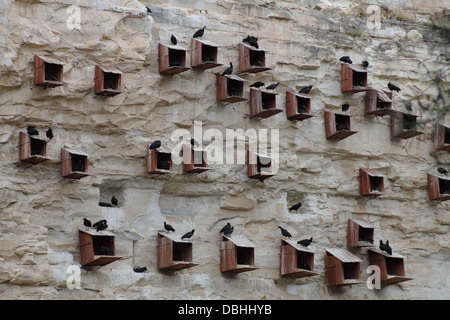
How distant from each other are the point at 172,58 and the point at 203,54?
0.52m

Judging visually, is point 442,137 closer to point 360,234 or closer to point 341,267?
point 360,234

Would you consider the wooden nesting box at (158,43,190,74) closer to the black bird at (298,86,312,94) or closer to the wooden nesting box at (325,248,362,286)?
the black bird at (298,86,312,94)

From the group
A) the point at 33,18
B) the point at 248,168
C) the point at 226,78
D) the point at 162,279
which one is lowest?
the point at 162,279

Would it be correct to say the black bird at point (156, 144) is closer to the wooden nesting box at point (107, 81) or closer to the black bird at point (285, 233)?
the wooden nesting box at point (107, 81)

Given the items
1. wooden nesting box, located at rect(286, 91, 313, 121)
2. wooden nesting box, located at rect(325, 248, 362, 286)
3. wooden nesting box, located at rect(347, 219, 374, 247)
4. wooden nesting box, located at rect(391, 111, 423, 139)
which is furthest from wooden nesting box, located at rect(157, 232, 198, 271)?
wooden nesting box, located at rect(391, 111, 423, 139)

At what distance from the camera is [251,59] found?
1731 centimetres

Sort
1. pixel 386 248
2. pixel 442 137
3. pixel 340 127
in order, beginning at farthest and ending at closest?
pixel 442 137 < pixel 340 127 < pixel 386 248

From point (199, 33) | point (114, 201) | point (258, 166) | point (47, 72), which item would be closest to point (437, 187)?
point (258, 166)

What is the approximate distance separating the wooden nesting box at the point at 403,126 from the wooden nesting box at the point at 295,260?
2.85m

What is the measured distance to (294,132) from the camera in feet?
58.4

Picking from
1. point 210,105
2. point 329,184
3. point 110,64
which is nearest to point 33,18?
point 110,64

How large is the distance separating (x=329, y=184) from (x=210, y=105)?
2.37 m

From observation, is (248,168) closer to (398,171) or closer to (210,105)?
(210,105)

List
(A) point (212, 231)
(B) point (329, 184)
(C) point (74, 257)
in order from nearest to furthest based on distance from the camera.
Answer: (C) point (74, 257) < (A) point (212, 231) < (B) point (329, 184)
